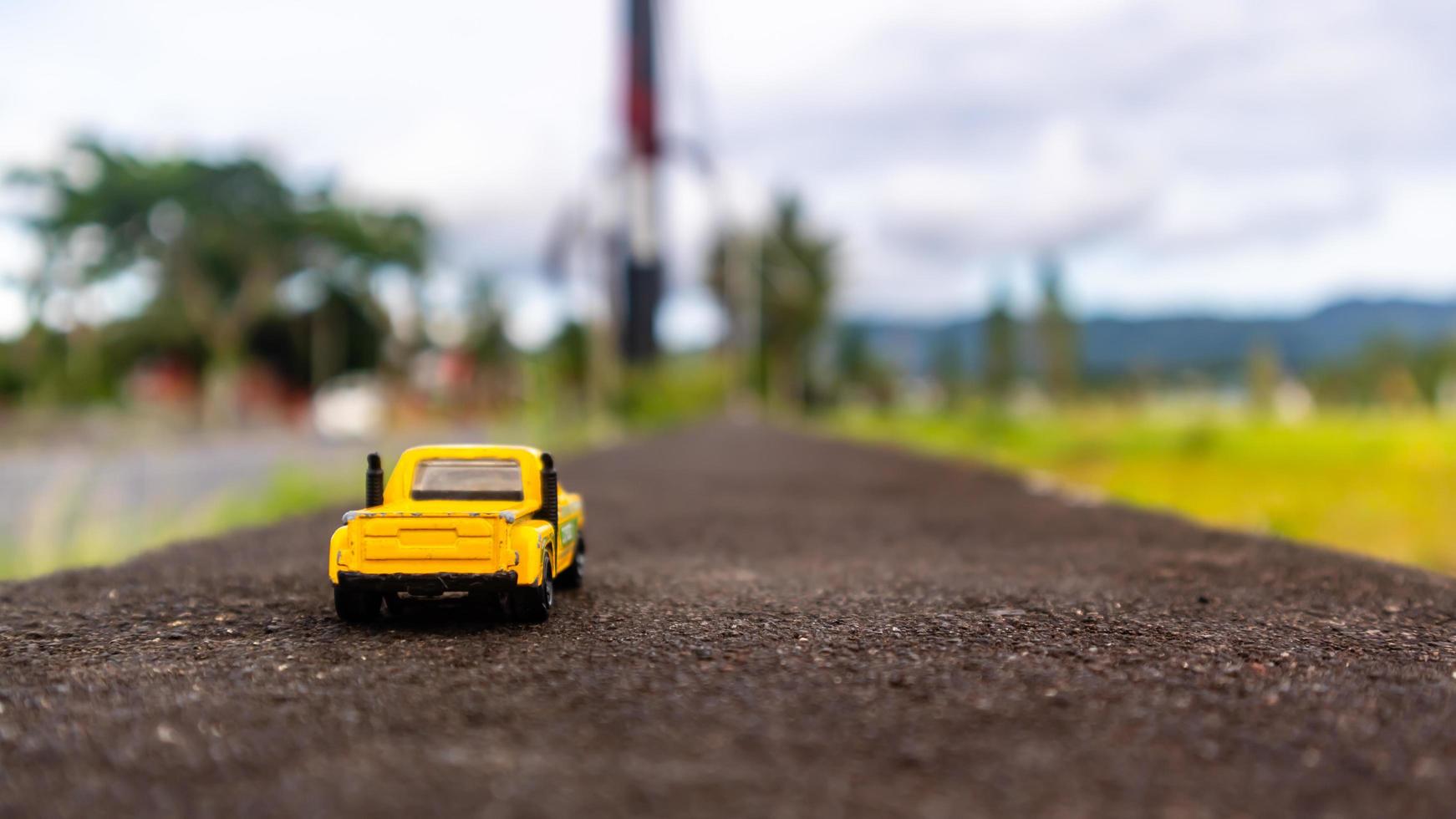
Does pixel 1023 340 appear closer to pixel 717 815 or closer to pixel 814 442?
pixel 814 442

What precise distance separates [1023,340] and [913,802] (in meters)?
88.1

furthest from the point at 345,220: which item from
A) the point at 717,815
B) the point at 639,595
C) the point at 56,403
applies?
the point at 717,815

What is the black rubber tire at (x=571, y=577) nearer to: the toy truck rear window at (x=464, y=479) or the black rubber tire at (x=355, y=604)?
the toy truck rear window at (x=464, y=479)

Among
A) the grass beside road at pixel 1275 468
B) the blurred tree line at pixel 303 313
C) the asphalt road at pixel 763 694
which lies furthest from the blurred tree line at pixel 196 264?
the asphalt road at pixel 763 694

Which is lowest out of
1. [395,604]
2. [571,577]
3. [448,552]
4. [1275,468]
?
[1275,468]

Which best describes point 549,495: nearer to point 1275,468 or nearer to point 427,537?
point 427,537

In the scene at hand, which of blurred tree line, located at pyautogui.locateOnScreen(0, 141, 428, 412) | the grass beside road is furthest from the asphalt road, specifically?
blurred tree line, located at pyautogui.locateOnScreen(0, 141, 428, 412)

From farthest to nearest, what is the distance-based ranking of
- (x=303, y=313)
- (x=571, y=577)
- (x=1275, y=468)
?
(x=303, y=313) < (x=1275, y=468) < (x=571, y=577)

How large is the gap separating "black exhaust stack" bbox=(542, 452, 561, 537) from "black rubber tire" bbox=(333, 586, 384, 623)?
86 cm

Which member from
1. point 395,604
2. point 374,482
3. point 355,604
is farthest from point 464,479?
point 355,604

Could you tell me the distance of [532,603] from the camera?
212 inches

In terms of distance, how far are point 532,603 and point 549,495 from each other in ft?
2.03

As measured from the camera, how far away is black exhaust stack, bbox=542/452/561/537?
5762mm

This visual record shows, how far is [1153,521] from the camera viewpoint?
391 inches
